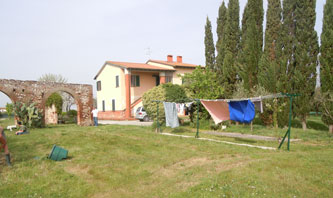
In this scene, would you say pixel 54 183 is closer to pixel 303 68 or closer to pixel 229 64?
pixel 303 68

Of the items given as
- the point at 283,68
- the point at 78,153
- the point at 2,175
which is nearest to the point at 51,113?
the point at 78,153

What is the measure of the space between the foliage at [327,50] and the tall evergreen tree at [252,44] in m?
4.21

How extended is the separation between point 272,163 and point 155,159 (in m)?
3.34

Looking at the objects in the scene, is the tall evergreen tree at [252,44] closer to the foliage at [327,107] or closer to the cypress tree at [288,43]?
the cypress tree at [288,43]

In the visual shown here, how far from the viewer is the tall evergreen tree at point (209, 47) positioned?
70.1 feet

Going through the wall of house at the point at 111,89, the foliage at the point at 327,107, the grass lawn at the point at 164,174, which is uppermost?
the wall of house at the point at 111,89

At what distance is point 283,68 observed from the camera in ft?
50.3

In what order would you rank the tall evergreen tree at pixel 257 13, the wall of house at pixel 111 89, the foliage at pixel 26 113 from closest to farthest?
the foliage at pixel 26 113 < the tall evergreen tree at pixel 257 13 < the wall of house at pixel 111 89

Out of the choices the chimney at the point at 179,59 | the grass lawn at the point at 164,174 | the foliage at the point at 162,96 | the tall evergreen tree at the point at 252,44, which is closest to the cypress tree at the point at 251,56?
the tall evergreen tree at the point at 252,44

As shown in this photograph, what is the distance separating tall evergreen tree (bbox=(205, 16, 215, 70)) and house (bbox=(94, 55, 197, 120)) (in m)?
7.78

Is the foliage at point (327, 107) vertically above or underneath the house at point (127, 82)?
underneath

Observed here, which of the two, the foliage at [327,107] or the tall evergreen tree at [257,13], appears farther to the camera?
the tall evergreen tree at [257,13]

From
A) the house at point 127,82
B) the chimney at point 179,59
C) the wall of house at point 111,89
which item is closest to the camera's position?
the house at point 127,82

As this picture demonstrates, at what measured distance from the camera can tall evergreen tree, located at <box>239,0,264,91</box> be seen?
17266 mm
